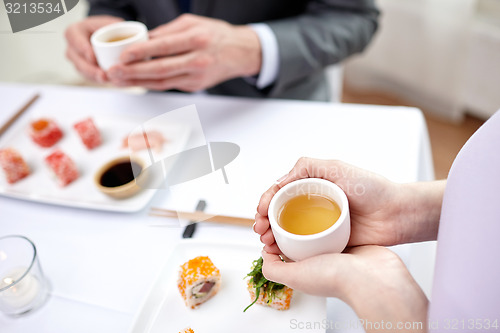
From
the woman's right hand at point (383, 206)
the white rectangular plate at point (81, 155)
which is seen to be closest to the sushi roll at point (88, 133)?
the white rectangular plate at point (81, 155)

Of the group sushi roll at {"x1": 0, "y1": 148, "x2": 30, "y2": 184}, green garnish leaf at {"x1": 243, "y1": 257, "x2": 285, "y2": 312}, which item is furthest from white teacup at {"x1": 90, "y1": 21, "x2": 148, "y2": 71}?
Result: green garnish leaf at {"x1": 243, "y1": 257, "x2": 285, "y2": 312}

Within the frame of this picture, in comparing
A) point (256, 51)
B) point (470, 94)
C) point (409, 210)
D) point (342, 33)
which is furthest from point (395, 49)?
point (409, 210)

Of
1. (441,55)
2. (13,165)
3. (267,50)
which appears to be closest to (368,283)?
(267,50)

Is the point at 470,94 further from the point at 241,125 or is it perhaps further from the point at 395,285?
the point at 395,285

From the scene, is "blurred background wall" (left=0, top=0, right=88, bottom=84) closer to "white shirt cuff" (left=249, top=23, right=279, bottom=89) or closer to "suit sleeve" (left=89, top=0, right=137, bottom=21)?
"suit sleeve" (left=89, top=0, right=137, bottom=21)

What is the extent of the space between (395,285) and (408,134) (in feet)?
1.28

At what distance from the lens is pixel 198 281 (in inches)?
21.7

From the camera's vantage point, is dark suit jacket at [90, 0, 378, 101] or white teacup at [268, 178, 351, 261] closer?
white teacup at [268, 178, 351, 261]

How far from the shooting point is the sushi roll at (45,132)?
2.81 feet

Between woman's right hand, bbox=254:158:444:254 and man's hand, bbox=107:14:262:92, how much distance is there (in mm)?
361

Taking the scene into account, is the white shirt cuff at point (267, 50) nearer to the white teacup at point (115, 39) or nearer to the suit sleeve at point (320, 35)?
the suit sleeve at point (320, 35)

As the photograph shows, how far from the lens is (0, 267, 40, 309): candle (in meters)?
0.58

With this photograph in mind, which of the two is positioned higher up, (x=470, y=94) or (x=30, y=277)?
(x=30, y=277)

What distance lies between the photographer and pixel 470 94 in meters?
1.63
